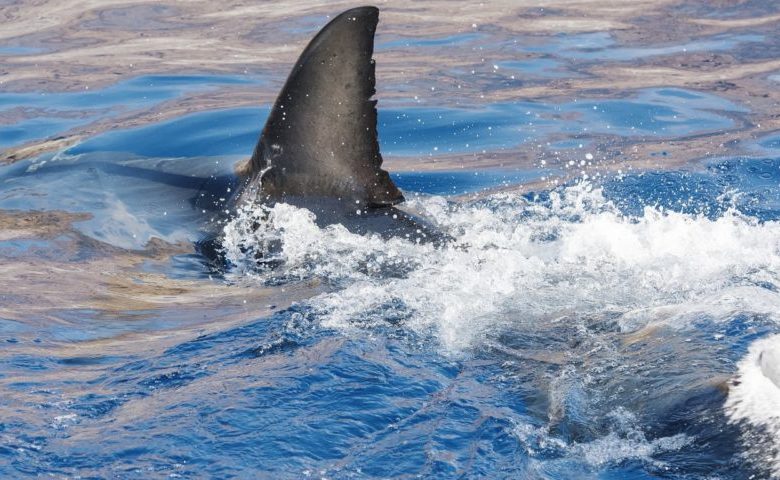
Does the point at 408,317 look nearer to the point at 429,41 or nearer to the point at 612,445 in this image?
the point at 612,445

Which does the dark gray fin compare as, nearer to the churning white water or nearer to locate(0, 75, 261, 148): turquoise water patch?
the churning white water

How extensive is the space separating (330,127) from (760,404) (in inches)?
115

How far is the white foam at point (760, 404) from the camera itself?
9.18 ft

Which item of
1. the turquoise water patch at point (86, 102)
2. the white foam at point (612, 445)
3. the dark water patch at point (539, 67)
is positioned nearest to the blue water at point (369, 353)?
the white foam at point (612, 445)

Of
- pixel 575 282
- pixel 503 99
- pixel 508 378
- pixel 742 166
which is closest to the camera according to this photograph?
pixel 508 378

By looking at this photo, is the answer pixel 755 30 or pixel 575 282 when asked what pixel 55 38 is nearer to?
pixel 755 30

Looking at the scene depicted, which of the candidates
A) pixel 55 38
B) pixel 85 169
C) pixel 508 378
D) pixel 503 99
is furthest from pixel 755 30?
pixel 508 378

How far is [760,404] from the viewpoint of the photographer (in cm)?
294

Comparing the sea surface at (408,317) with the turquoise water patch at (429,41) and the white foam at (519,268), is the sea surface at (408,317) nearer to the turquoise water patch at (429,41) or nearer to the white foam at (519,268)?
the white foam at (519,268)

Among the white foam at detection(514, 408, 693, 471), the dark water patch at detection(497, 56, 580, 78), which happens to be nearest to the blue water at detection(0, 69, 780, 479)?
the white foam at detection(514, 408, 693, 471)

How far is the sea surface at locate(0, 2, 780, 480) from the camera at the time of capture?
Answer: 132 inches

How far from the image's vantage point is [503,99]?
10.3m

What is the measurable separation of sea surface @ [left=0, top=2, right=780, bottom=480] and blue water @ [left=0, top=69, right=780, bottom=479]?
0.04ft

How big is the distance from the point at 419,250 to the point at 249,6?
A: 10.9 m
